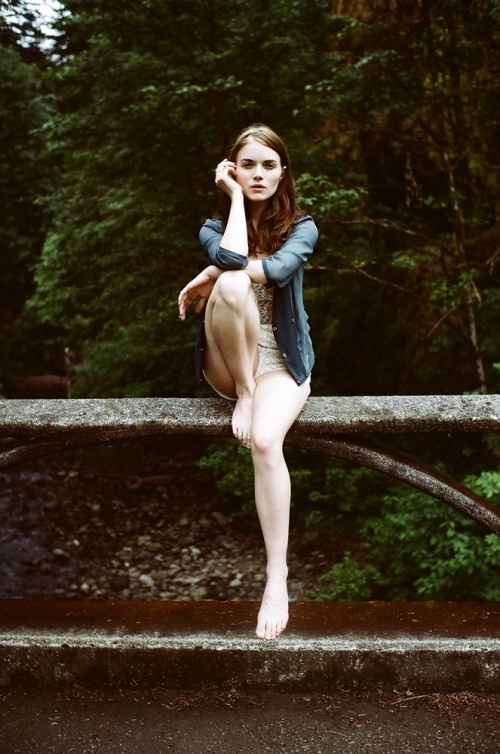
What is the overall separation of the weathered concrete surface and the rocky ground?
3.27m

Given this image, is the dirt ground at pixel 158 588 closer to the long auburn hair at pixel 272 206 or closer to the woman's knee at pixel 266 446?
the woman's knee at pixel 266 446

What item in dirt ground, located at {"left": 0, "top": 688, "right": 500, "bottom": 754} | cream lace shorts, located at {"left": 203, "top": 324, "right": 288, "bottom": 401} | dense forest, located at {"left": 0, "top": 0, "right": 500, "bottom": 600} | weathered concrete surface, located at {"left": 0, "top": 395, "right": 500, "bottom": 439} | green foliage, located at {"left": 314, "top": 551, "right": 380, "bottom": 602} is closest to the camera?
dirt ground, located at {"left": 0, "top": 688, "right": 500, "bottom": 754}

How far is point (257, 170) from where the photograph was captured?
99.7 inches

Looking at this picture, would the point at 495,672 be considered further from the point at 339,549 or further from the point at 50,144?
the point at 50,144

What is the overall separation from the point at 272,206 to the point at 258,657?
5.58ft

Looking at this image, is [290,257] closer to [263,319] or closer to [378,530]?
[263,319]

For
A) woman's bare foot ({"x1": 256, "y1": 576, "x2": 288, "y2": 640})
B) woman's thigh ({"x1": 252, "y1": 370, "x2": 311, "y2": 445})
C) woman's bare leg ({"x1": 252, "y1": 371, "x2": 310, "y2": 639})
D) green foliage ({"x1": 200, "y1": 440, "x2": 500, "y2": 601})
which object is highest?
woman's thigh ({"x1": 252, "y1": 370, "x2": 311, "y2": 445})

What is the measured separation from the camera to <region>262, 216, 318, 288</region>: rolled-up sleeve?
231 cm

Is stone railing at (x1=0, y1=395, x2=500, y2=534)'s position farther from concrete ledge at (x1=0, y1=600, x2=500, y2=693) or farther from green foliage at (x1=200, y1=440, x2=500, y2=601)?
green foliage at (x1=200, y1=440, x2=500, y2=601)

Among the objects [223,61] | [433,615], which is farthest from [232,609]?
[223,61]

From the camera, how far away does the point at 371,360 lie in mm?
7008

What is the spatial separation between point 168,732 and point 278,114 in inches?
209

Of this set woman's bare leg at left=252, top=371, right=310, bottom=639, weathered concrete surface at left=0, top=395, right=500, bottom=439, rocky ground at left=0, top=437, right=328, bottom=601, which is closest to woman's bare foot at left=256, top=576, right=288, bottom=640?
woman's bare leg at left=252, top=371, right=310, bottom=639

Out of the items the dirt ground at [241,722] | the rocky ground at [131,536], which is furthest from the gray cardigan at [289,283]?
the rocky ground at [131,536]
